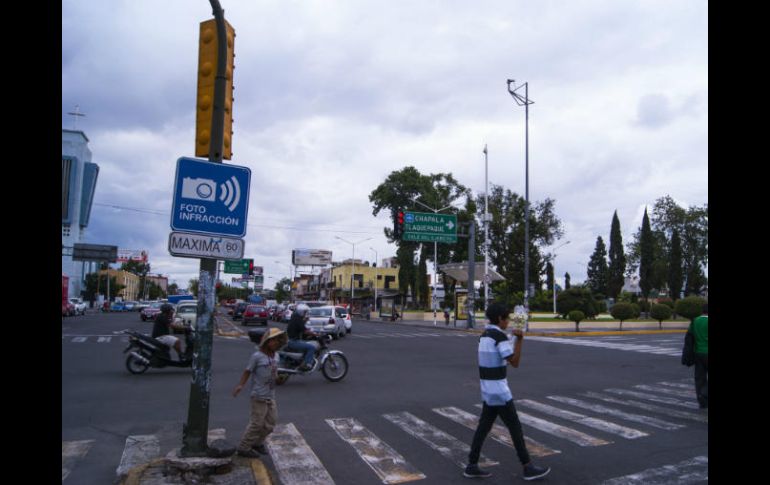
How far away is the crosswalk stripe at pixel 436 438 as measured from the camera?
6.33 metres

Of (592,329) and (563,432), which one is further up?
(563,432)

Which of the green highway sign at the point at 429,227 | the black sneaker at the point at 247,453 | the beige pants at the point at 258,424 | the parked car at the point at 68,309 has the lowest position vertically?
the parked car at the point at 68,309

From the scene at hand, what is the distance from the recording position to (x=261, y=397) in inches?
246

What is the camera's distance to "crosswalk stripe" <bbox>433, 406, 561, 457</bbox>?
6.70m

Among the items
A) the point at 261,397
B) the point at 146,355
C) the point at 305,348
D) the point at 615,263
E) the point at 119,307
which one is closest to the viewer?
the point at 261,397

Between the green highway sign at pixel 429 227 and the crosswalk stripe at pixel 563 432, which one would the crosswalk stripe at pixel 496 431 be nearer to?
the crosswalk stripe at pixel 563 432

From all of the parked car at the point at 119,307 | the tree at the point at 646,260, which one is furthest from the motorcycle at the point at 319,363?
the parked car at the point at 119,307

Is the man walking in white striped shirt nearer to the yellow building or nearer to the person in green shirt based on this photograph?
the person in green shirt

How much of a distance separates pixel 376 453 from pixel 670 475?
124 inches

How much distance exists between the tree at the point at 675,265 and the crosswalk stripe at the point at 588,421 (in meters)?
57.9

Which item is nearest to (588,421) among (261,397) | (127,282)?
(261,397)

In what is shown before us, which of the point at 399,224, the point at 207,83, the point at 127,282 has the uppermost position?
the point at 399,224

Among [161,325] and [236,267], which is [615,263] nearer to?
[236,267]
